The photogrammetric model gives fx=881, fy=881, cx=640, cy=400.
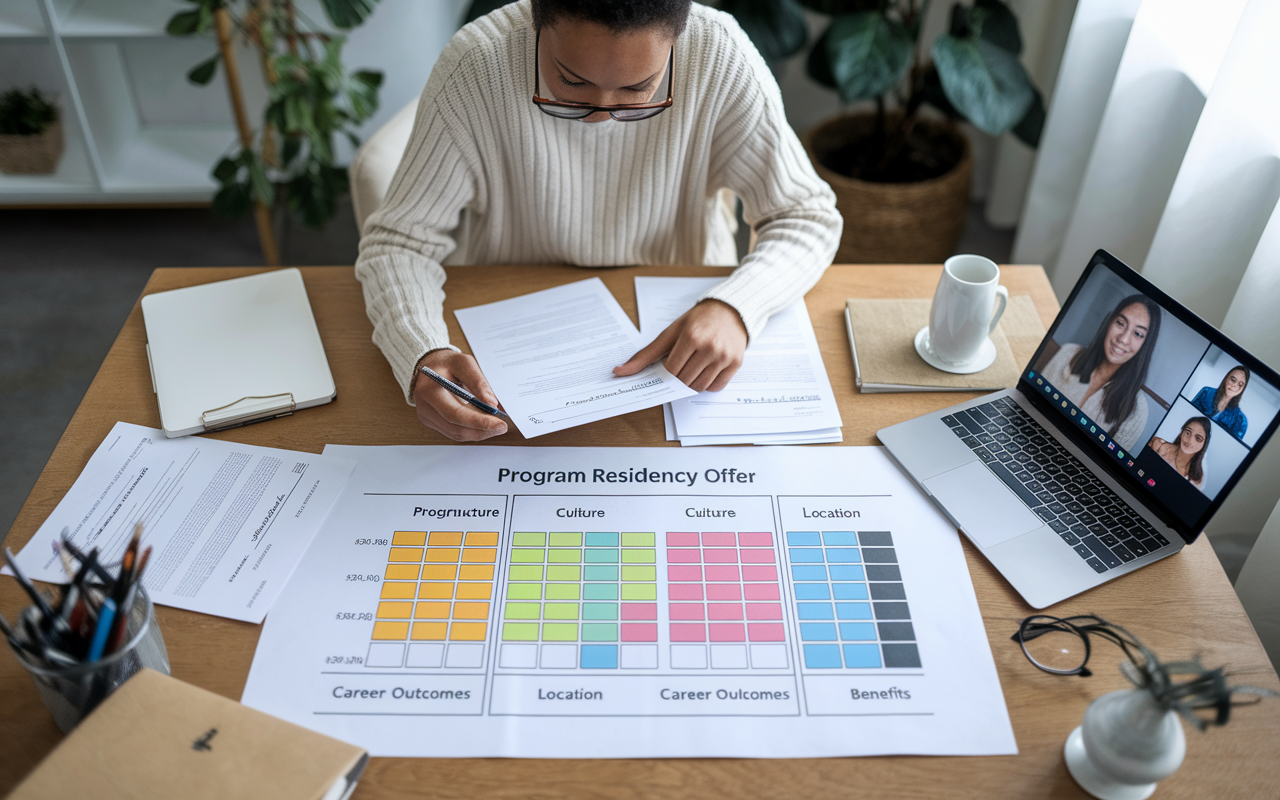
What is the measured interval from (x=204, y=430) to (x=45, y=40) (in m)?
1.89

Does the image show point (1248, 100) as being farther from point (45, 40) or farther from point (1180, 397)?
point (45, 40)

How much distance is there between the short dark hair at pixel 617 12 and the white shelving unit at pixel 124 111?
1.83 meters

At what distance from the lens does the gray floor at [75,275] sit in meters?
2.15

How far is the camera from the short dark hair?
940 millimetres

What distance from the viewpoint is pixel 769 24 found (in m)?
2.11

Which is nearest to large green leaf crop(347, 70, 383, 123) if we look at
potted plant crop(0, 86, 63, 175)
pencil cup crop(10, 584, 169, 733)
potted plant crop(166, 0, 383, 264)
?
potted plant crop(166, 0, 383, 264)


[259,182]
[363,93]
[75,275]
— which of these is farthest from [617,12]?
[75,275]

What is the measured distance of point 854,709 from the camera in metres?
0.76

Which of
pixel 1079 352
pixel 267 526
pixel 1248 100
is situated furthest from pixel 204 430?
pixel 1248 100

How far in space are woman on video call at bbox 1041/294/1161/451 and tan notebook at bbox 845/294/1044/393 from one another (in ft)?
0.38

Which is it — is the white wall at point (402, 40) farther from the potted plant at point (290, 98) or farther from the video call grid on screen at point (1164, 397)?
the video call grid on screen at point (1164, 397)

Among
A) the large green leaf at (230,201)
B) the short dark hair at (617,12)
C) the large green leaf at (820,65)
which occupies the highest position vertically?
the short dark hair at (617,12)

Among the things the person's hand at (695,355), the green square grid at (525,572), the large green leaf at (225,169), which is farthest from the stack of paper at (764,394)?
the large green leaf at (225,169)

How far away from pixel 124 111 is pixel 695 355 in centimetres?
243
